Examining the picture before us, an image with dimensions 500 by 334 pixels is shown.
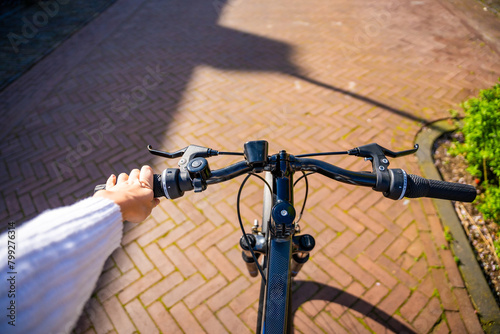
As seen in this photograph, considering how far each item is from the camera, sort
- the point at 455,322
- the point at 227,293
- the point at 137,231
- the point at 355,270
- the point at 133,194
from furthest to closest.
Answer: the point at 137,231 → the point at 355,270 → the point at 227,293 → the point at 455,322 → the point at 133,194

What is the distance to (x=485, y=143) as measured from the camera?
10.7 feet

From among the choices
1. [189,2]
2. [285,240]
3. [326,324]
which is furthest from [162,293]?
[189,2]

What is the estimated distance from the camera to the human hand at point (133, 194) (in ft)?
A: 3.84

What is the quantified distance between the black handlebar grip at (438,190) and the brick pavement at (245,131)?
5.40 ft

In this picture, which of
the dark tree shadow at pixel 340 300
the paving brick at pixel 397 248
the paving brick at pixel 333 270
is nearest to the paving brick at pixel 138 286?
the dark tree shadow at pixel 340 300

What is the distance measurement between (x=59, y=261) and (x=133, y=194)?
0.42 metres

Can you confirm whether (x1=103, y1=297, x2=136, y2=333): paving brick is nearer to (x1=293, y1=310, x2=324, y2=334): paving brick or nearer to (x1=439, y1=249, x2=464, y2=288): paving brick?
(x1=293, y1=310, x2=324, y2=334): paving brick

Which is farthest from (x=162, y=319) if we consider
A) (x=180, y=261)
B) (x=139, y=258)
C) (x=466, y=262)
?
(x=466, y=262)

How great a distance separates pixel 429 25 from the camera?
6.82 meters

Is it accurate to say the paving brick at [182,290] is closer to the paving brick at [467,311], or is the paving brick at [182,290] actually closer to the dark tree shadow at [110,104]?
the dark tree shadow at [110,104]

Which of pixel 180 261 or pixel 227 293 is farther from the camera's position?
pixel 180 261

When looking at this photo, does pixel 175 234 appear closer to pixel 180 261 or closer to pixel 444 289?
pixel 180 261

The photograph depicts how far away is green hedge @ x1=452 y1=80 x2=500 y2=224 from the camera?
3105 millimetres

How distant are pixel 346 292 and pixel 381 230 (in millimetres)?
818
